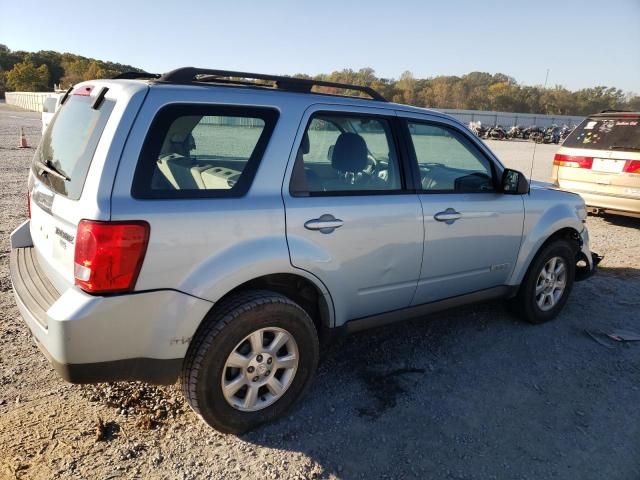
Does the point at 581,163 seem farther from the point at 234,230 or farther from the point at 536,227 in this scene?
the point at 234,230

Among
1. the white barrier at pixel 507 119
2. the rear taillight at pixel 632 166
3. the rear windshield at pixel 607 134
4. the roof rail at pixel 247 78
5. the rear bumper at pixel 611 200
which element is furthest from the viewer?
the white barrier at pixel 507 119

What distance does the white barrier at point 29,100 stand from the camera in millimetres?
52881

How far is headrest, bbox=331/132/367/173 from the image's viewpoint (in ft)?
10.7

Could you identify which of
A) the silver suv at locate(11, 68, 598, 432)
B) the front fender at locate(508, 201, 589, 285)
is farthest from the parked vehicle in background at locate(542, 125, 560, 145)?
the silver suv at locate(11, 68, 598, 432)

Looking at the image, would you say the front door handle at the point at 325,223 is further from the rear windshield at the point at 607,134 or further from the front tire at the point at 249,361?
the rear windshield at the point at 607,134

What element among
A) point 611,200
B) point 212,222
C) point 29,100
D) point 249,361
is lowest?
point 249,361

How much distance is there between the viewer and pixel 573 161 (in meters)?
8.24

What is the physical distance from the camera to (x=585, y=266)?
4770 mm

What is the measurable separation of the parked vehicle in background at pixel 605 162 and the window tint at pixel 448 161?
5077 mm

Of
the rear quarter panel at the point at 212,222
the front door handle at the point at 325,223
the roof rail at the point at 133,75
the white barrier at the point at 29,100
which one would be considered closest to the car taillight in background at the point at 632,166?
the front door handle at the point at 325,223

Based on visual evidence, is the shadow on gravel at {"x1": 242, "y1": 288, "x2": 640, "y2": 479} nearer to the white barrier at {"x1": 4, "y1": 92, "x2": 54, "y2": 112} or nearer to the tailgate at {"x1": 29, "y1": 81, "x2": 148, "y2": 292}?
the tailgate at {"x1": 29, "y1": 81, "x2": 148, "y2": 292}

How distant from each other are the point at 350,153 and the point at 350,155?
0.01 metres

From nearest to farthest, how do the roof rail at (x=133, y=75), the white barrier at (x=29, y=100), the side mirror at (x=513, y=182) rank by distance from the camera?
1. the roof rail at (x=133, y=75)
2. the side mirror at (x=513, y=182)
3. the white barrier at (x=29, y=100)

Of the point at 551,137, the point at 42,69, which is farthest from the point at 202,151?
the point at 42,69
